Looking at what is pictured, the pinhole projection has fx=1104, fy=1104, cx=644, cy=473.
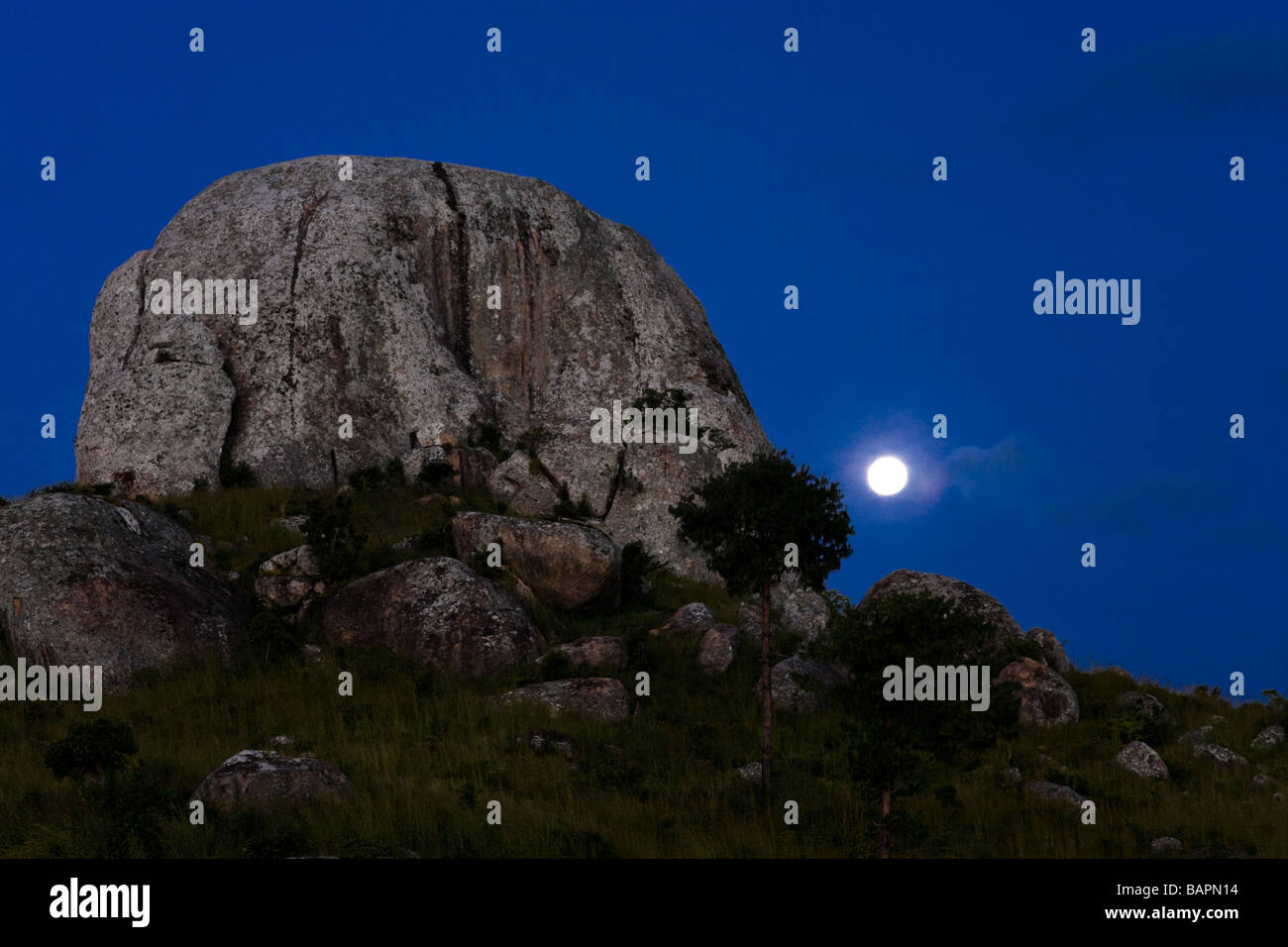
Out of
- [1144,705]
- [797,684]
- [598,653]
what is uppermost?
[598,653]

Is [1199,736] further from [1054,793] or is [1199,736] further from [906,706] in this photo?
[906,706]

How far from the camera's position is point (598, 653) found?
107 feet

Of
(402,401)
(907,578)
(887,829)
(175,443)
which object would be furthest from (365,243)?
(887,829)

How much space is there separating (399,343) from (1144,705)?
36562 millimetres

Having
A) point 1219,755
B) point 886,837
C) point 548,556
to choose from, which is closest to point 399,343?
point 548,556

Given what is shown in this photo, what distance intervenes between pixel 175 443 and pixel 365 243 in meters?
14.1

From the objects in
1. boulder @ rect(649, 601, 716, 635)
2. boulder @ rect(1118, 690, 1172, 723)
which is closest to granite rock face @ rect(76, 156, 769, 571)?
boulder @ rect(649, 601, 716, 635)

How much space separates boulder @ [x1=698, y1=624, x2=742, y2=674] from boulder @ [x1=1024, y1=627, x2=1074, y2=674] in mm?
9626

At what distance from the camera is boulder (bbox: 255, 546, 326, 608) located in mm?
36000
